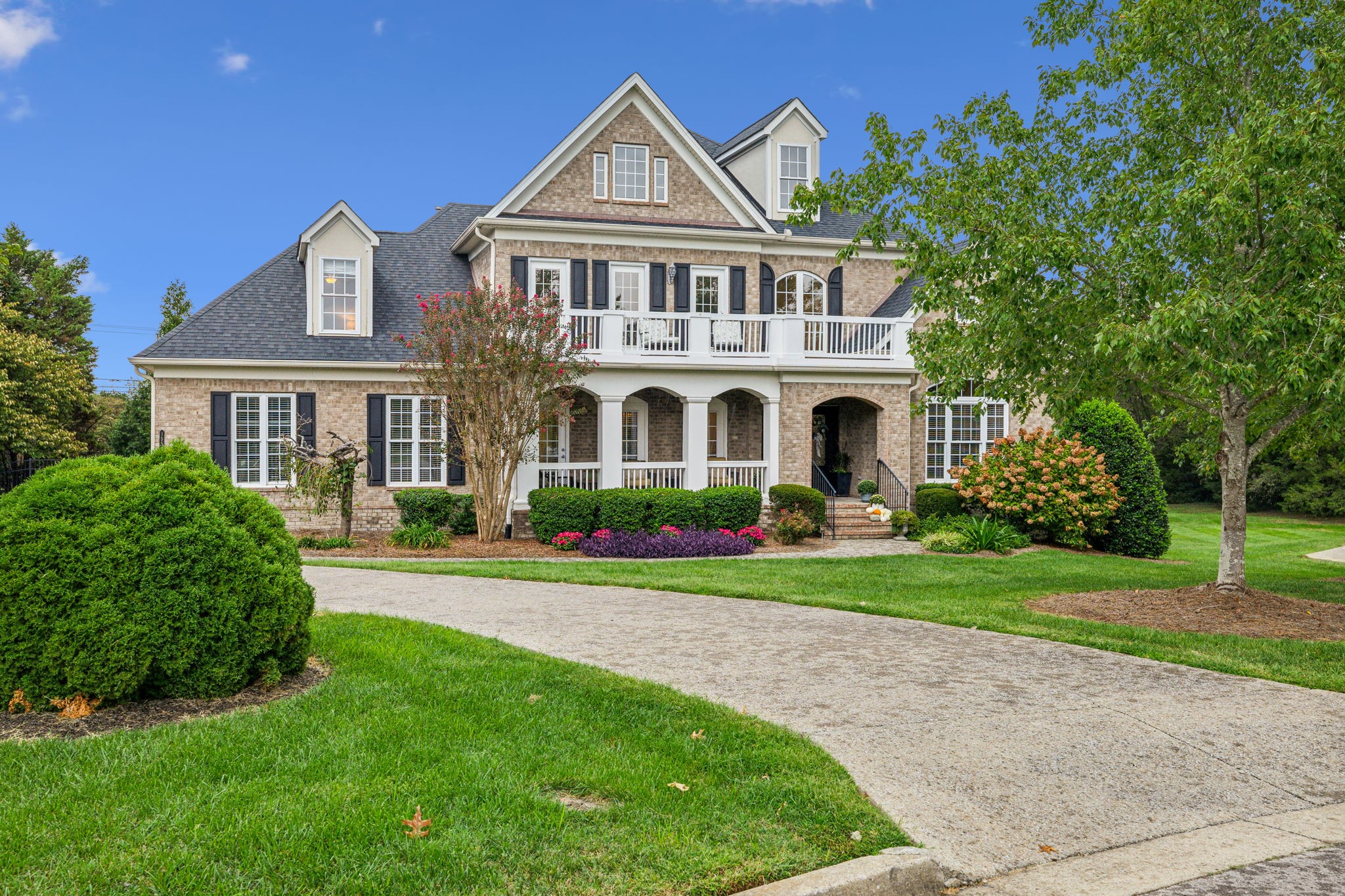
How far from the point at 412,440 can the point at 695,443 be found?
20.3 ft

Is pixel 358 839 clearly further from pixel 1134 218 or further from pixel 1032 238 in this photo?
pixel 1134 218

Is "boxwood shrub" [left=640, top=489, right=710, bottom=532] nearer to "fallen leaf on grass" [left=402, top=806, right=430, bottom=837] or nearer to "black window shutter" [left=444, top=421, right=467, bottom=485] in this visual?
"black window shutter" [left=444, top=421, right=467, bottom=485]

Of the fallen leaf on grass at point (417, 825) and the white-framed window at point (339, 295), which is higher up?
the white-framed window at point (339, 295)

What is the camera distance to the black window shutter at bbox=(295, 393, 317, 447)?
2019 centimetres

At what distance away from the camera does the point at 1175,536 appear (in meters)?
26.5

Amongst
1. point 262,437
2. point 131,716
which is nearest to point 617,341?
point 262,437

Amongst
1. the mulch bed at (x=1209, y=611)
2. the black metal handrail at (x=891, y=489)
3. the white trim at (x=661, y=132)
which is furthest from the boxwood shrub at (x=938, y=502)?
the mulch bed at (x=1209, y=611)

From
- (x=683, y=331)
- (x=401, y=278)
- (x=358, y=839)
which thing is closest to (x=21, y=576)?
(x=358, y=839)

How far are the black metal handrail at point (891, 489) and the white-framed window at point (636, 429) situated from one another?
5.38m

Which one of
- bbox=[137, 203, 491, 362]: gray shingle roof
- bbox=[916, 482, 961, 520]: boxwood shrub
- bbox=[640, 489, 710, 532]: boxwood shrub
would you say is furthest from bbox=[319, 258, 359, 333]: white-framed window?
bbox=[916, 482, 961, 520]: boxwood shrub

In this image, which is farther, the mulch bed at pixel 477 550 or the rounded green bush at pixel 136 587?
the mulch bed at pixel 477 550

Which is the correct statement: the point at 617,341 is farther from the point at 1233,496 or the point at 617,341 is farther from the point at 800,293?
the point at 1233,496

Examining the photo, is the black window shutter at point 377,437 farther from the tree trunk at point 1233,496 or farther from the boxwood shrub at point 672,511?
the tree trunk at point 1233,496

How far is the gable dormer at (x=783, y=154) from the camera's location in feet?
76.1
